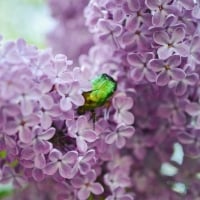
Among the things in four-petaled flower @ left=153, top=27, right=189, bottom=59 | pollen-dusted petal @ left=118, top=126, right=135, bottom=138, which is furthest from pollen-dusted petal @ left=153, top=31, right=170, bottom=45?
pollen-dusted petal @ left=118, top=126, right=135, bottom=138

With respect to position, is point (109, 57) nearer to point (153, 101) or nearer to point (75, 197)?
point (153, 101)

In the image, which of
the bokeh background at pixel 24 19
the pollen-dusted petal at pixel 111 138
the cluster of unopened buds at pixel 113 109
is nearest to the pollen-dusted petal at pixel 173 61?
the cluster of unopened buds at pixel 113 109

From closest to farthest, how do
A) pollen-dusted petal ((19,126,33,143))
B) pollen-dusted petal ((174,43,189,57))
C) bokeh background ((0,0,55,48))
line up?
1. pollen-dusted petal ((19,126,33,143))
2. pollen-dusted petal ((174,43,189,57))
3. bokeh background ((0,0,55,48))

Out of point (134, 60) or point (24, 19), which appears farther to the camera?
point (24, 19)

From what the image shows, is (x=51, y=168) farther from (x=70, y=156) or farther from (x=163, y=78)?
(x=163, y=78)

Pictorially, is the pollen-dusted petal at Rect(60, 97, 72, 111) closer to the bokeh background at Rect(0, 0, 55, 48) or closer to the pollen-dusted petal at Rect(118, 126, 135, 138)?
the pollen-dusted petal at Rect(118, 126, 135, 138)

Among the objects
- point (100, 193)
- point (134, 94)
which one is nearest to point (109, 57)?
point (134, 94)

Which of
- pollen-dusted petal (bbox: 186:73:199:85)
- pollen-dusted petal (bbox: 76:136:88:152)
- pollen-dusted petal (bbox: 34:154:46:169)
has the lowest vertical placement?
pollen-dusted petal (bbox: 34:154:46:169)

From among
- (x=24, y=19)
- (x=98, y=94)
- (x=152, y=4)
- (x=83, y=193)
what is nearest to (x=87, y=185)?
(x=83, y=193)

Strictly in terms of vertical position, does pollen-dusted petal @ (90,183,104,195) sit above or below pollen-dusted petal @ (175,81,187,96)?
below
